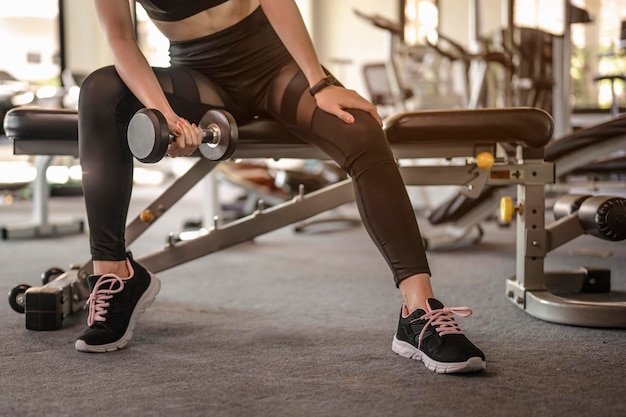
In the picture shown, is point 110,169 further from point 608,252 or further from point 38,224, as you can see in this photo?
point 38,224

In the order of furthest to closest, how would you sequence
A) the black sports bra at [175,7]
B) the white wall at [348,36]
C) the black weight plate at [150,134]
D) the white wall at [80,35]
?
the white wall at [348,36], the white wall at [80,35], the black sports bra at [175,7], the black weight plate at [150,134]

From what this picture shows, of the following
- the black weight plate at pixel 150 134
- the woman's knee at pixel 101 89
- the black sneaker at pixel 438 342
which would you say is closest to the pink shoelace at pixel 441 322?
the black sneaker at pixel 438 342

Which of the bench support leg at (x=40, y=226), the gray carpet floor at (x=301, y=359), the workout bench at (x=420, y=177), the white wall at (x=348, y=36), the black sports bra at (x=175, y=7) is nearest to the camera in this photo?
the gray carpet floor at (x=301, y=359)

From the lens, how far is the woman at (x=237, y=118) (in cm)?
122

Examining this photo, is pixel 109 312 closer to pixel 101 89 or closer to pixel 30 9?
pixel 101 89

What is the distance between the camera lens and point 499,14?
8125 mm

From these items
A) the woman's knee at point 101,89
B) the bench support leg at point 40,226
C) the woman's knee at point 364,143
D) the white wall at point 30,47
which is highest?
the white wall at point 30,47

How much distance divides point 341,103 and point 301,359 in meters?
0.46

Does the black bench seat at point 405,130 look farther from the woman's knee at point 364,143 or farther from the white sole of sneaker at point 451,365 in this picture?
the white sole of sneaker at point 451,365

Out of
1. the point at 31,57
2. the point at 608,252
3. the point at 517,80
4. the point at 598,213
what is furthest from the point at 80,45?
the point at 598,213

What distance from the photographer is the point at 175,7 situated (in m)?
1.39

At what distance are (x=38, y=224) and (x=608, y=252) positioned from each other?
233 cm

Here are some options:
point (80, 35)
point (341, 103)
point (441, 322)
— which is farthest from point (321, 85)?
point (80, 35)

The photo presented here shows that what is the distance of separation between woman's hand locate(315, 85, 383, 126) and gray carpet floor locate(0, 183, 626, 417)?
42cm
